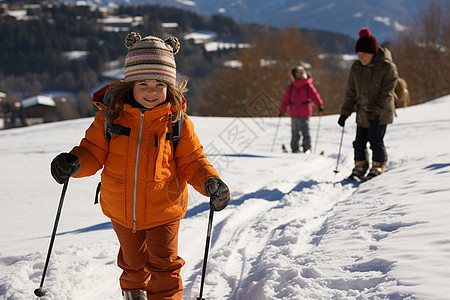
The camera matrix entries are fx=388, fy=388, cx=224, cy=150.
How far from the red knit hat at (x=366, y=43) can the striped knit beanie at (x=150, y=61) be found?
11.2ft

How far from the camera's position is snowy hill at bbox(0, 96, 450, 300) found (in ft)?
7.71

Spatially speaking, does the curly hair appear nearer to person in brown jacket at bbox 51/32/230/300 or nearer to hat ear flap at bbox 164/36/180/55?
person in brown jacket at bbox 51/32/230/300

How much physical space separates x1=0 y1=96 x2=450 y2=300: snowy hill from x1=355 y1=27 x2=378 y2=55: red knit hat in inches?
65.1

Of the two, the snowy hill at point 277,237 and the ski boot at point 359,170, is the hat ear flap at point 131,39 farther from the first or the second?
the ski boot at point 359,170

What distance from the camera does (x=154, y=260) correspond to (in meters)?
2.22

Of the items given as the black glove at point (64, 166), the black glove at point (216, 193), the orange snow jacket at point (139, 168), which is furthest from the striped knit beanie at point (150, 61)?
the black glove at point (216, 193)

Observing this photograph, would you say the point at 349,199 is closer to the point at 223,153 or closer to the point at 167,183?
the point at 167,183

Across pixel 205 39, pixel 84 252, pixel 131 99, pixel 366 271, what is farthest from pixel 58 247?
pixel 205 39

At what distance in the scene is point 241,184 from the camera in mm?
5520

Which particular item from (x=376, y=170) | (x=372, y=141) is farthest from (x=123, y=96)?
(x=376, y=170)

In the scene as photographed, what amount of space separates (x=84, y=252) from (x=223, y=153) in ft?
16.7

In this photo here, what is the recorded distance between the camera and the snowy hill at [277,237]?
235 centimetres

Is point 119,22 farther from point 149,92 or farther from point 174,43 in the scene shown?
point 149,92

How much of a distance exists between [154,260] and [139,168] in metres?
0.54
